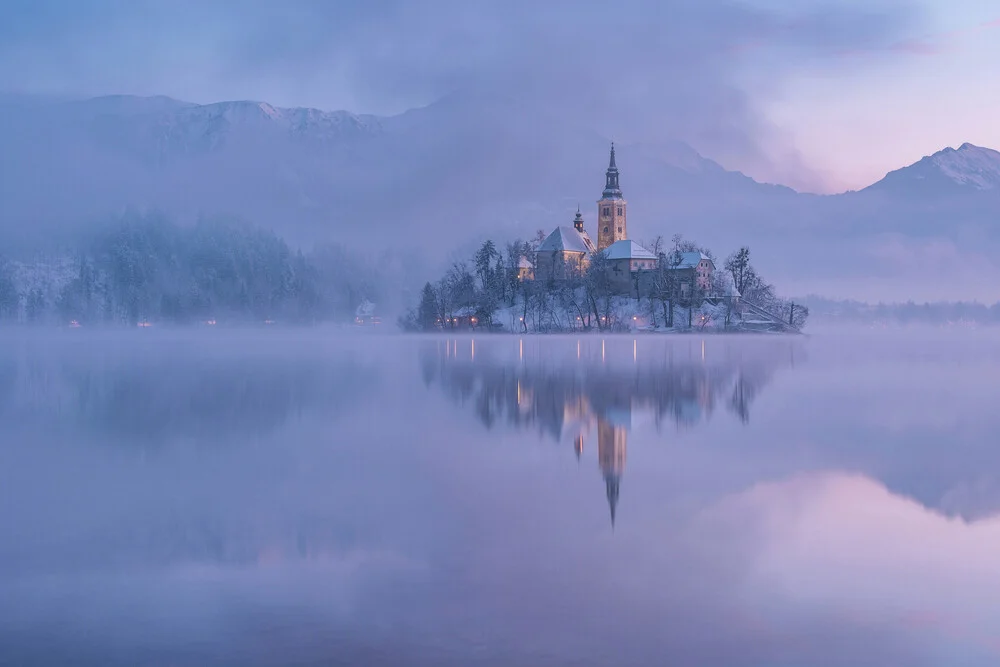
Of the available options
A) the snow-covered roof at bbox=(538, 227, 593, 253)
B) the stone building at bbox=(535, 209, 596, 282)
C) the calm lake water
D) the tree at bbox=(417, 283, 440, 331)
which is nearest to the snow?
the stone building at bbox=(535, 209, 596, 282)

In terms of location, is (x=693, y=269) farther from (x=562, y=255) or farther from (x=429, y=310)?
(x=429, y=310)

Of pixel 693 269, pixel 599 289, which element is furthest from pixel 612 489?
pixel 599 289

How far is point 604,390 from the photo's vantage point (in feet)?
153

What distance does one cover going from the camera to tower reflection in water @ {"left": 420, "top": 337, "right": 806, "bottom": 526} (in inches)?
1257

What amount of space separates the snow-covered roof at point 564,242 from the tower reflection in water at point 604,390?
265ft

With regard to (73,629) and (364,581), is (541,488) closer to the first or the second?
(364,581)

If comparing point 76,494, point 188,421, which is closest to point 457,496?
point 76,494

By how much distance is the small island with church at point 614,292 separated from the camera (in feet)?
486

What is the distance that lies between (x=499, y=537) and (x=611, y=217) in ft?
543

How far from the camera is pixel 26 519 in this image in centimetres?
1834

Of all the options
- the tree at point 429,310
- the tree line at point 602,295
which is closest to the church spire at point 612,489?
the tree line at point 602,295

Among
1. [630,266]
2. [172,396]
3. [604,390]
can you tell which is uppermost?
[630,266]

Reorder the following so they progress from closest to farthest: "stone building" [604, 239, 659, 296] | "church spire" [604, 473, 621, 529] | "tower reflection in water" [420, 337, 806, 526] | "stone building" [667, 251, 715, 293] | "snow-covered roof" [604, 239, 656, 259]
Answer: "church spire" [604, 473, 621, 529] < "tower reflection in water" [420, 337, 806, 526] < "stone building" [667, 251, 715, 293] < "stone building" [604, 239, 659, 296] < "snow-covered roof" [604, 239, 656, 259]

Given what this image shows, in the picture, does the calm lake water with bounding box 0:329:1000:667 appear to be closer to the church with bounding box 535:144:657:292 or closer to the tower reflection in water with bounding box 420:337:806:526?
the tower reflection in water with bounding box 420:337:806:526
